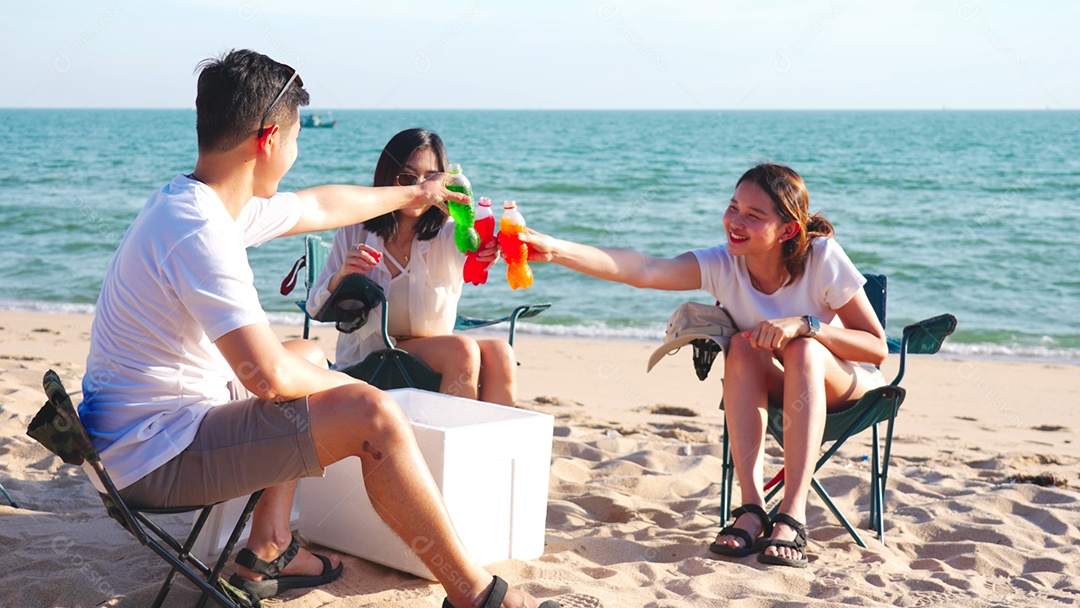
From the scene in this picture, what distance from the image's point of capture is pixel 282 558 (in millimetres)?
2707

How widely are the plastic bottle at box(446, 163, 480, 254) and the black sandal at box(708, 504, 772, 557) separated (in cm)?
127

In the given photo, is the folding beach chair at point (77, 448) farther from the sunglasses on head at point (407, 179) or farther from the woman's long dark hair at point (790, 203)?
the woman's long dark hair at point (790, 203)

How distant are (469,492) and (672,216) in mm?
11811

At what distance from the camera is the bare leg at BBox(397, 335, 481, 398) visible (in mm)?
3572

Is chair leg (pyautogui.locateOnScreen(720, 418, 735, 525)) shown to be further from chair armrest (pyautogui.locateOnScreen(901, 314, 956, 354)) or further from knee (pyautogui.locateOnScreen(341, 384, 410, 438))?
knee (pyautogui.locateOnScreen(341, 384, 410, 438))

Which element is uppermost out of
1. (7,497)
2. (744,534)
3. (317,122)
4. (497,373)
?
(317,122)

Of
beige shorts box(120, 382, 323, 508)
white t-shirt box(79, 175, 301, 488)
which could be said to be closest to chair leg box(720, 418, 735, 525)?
beige shorts box(120, 382, 323, 508)

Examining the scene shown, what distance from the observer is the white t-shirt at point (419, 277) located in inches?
149

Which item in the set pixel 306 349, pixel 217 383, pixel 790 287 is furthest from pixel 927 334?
pixel 217 383

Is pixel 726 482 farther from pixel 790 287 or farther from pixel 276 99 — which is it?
pixel 276 99

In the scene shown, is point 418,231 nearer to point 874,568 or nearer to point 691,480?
point 691,480

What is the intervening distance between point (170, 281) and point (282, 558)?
37.4 inches

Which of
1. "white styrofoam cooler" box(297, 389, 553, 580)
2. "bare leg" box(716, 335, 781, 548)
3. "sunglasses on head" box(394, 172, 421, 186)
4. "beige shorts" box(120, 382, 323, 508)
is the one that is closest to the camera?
"beige shorts" box(120, 382, 323, 508)

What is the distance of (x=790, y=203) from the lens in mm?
3332
